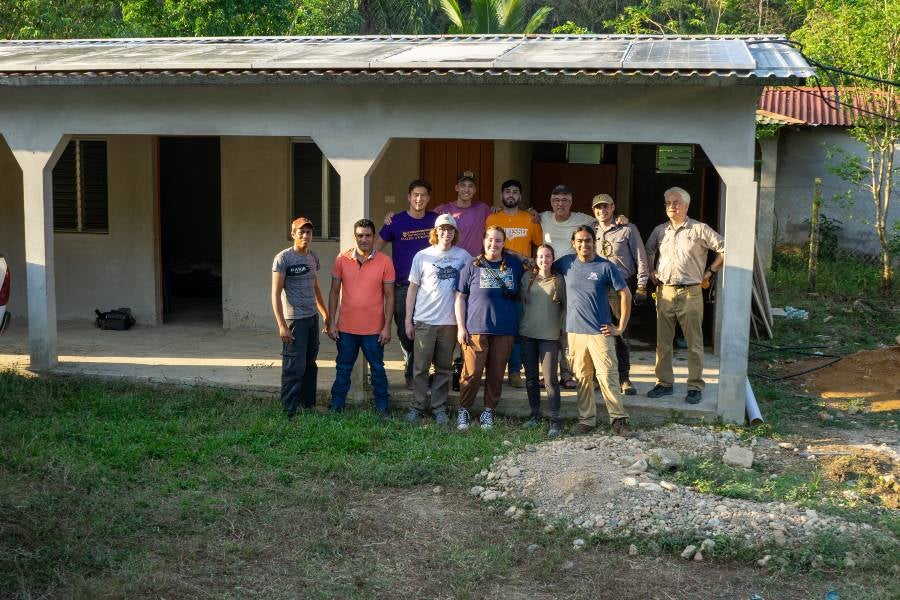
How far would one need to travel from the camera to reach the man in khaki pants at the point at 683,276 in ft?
29.7

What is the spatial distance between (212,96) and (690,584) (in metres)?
6.24

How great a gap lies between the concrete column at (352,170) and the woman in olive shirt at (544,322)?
1712 millimetres

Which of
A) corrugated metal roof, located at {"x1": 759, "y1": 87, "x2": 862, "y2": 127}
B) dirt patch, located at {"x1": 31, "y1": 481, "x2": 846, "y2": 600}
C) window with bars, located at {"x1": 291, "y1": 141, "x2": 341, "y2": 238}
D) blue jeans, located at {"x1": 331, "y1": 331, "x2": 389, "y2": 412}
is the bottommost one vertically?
dirt patch, located at {"x1": 31, "y1": 481, "x2": 846, "y2": 600}

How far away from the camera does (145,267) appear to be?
12.7 m

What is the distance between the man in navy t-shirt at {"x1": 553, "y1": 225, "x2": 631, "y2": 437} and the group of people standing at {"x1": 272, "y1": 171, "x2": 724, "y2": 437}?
0.03 feet

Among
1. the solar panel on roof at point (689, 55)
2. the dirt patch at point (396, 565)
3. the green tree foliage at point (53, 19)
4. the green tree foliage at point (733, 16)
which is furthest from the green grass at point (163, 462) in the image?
the green tree foliage at point (733, 16)

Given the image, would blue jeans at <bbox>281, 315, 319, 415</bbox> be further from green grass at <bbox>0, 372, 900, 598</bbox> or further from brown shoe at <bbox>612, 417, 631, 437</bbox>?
brown shoe at <bbox>612, 417, 631, 437</bbox>

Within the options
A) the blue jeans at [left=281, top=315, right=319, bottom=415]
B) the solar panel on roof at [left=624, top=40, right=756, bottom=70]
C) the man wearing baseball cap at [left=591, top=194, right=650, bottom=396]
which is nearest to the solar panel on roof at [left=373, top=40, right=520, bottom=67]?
the solar panel on roof at [left=624, top=40, right=756, bottom=70]

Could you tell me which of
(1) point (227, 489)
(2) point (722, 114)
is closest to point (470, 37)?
(2) point (722, 114)

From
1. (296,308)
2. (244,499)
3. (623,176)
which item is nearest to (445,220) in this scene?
(296,308)

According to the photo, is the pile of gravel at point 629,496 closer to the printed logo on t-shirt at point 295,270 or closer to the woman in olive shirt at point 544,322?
the woman in olive shirt at point 544,322

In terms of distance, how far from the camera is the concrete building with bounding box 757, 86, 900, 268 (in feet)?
59.5

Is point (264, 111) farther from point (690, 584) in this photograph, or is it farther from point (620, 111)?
point (690, 584)

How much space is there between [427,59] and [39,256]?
4.40 m
